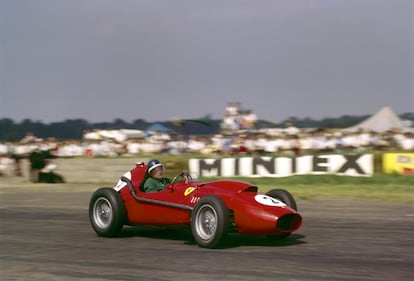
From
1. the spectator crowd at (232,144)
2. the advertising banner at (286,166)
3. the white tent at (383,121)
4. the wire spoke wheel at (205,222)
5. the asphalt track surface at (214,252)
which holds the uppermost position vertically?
the white tent at (383,121)

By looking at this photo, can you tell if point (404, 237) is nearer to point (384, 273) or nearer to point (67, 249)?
point (384, 273)

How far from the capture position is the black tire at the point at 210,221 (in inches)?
278

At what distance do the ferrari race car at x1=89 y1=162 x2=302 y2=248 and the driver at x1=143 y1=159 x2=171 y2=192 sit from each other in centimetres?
10

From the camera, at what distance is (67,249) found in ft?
25.5

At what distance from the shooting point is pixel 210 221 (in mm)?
7363

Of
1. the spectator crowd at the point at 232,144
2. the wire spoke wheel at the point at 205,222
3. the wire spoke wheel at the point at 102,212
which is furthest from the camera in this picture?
the spectator crowd at the point at 232,144

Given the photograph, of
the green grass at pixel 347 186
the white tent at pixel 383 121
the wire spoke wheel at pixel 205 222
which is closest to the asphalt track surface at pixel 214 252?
the wire spoke wheel at pixel 205 222

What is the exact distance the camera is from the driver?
8.54m

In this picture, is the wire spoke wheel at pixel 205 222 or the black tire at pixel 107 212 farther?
the black tire at pixel 107 212

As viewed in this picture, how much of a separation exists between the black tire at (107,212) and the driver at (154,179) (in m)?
0.40

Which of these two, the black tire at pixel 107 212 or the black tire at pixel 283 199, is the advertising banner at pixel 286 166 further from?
the black tire at pixel 107 212

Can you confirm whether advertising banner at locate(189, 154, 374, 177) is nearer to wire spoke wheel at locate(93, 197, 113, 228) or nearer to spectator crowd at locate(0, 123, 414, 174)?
spectator crowd at locate(0, 123, 414, 174)

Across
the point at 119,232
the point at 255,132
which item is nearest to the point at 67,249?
the point at 119,232

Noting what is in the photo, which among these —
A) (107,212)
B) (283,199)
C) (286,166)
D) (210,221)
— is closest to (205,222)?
(210,221)
